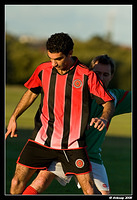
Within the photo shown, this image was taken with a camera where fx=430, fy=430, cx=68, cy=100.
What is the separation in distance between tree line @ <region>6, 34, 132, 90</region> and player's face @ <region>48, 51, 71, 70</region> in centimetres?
3253

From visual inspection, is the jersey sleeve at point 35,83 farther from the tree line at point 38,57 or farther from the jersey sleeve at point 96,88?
the tree line at point 38,57

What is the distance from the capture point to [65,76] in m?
4.87

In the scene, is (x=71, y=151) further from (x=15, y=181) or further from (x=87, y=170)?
(x=15, y=181)

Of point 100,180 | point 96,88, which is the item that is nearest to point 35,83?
point 96,88

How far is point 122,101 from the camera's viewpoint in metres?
6.21

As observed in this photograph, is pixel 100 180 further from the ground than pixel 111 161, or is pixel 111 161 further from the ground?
pixel 100 180

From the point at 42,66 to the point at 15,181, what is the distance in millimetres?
1351

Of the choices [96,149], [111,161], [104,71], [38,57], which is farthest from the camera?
[38,57]

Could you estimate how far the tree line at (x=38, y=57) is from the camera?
38150mm

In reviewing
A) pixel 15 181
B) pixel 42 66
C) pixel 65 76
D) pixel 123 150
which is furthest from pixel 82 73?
pixel 123 150

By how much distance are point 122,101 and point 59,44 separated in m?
1.87

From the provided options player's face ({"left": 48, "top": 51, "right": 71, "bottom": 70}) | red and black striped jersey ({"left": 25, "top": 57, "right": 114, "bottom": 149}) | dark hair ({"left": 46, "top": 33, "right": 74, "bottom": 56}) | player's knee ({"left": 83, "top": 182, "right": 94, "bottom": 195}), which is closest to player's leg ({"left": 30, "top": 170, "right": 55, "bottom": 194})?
red and black striped jersey ({"left": 25, "top": 57, "right": 114, "bottom": 149})

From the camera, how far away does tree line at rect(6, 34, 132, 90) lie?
3815 centimetres

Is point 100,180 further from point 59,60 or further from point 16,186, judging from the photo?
point 59,60
